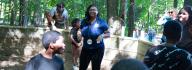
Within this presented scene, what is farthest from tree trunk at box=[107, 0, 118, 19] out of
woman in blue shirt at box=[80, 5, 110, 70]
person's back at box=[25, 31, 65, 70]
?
person's back at box=[25, 31, 65, 70]

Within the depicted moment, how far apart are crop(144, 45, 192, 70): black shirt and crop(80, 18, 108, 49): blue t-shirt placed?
3987 mm

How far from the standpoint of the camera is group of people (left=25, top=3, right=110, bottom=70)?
504cm

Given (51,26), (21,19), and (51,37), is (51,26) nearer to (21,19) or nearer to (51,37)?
(21,19)

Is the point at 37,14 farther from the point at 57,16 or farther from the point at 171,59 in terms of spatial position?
the point at 171,59

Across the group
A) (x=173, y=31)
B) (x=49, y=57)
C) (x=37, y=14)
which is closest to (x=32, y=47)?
(x=49, y=57)

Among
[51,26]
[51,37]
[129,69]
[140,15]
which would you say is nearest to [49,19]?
[51,26]

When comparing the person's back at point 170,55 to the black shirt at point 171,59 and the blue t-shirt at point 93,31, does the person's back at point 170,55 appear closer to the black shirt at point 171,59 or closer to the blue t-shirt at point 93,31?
the black shirt at point 171,59

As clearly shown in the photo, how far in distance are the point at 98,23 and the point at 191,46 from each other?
3413mm

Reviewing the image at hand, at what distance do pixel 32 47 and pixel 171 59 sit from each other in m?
8.08

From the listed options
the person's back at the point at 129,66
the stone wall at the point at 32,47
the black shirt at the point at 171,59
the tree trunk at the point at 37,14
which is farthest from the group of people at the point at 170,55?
the tree trunk at the point at 37,14

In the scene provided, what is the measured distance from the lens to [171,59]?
450 centimetres

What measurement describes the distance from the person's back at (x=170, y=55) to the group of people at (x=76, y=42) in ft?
3.46

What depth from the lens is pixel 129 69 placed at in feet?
8.39

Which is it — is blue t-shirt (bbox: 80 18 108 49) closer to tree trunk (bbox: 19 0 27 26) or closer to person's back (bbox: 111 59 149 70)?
person's back (bbox: 111 59 149 70)
